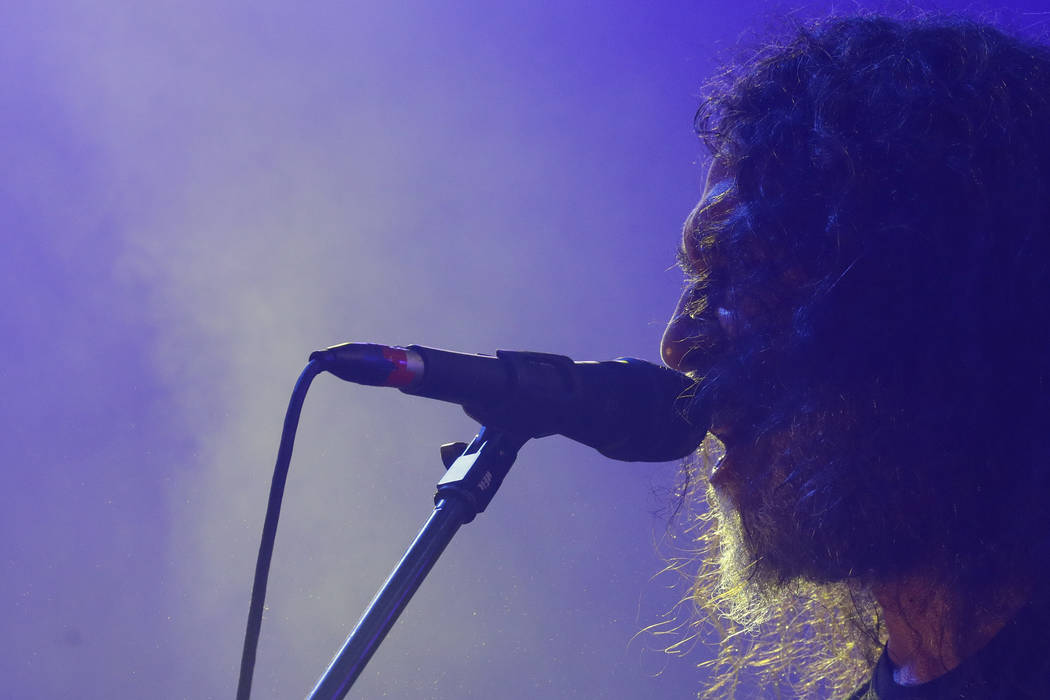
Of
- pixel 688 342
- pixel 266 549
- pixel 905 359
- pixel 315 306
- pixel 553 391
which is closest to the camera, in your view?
pixel 266 549

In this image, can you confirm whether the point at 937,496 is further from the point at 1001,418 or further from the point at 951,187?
the point at 951,187

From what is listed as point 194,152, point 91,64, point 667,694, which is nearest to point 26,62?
point 91,64

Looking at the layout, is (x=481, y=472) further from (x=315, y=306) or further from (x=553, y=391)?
(x=315, y=306)

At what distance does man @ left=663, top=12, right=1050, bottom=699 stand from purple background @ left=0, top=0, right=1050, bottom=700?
8.93ft

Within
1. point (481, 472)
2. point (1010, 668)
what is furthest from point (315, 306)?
point (1010, 668)

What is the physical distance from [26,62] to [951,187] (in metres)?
4.23

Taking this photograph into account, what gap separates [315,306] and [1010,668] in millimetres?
3633

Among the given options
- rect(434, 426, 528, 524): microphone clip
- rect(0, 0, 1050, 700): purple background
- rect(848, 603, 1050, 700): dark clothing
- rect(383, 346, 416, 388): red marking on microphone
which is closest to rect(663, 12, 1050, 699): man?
rect(848, 603, 1050, 700): dark clothing

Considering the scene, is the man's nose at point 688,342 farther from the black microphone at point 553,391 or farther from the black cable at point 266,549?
the black cable at point 266,549

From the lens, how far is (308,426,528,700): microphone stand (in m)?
0.99

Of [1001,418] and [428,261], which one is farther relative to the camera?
[428,261]

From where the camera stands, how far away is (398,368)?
3.09 feet

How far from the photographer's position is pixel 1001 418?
117 centimetres

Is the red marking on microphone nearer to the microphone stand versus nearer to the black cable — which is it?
the black cable
